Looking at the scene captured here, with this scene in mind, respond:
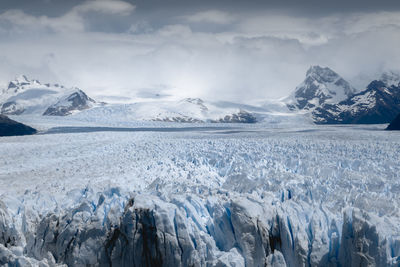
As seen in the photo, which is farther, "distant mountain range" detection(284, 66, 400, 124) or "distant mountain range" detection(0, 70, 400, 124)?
"distant mountain range" detection(284, 66, 400, 124)

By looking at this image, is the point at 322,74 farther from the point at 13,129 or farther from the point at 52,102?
the point at 13,129

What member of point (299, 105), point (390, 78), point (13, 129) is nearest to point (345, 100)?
point (299, 105)

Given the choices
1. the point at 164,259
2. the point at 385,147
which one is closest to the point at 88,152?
the point at 164,259

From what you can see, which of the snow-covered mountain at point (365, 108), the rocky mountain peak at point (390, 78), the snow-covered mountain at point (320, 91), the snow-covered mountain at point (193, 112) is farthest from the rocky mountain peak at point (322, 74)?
the snow-covered mountain at point (193, 112)

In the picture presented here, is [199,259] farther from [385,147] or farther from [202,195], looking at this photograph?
[385,147]

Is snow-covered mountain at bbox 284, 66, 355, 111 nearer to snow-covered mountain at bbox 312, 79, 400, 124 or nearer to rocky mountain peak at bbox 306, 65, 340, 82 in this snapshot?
rocky mountain peak at bbox 306, 65, 340, 82

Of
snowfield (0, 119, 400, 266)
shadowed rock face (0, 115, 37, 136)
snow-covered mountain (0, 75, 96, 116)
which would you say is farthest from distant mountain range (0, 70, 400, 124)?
snowfield (0, 119, 400, 266)
